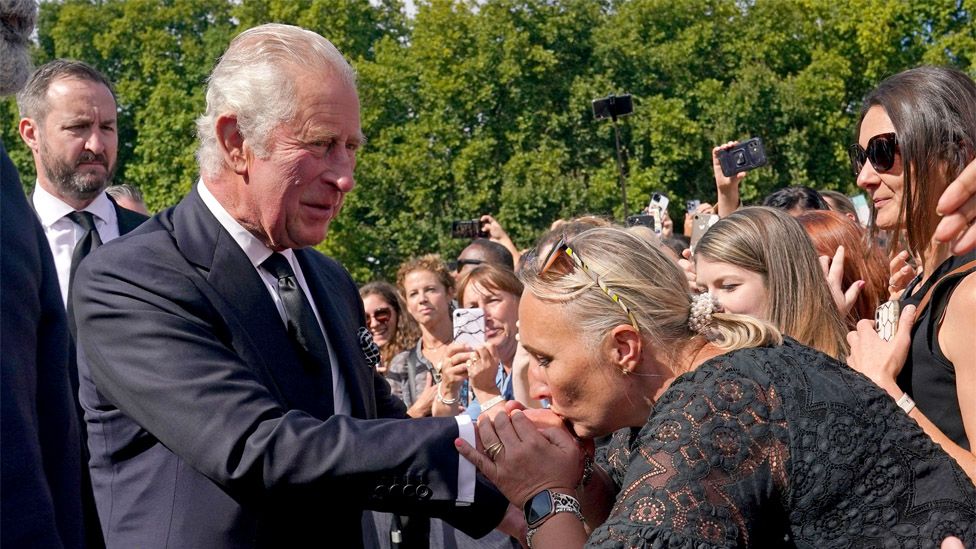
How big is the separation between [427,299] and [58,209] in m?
3.70

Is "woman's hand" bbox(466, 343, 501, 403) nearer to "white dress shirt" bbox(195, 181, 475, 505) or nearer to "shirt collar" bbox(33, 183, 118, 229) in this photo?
"shirt collar" bbox(33, 183, 118, 229)

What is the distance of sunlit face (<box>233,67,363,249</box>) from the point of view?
329cm

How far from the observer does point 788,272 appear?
4602 mm

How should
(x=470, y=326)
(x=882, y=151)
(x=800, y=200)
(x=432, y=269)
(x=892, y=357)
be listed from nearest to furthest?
(x=892, y=357), (x=882, y=151), (x=470, y=326), (x=800, y=200), (x=432, y=269)

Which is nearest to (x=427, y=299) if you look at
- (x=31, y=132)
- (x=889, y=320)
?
(x=31, y=132)

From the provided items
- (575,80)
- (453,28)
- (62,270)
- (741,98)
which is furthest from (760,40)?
(62,270)

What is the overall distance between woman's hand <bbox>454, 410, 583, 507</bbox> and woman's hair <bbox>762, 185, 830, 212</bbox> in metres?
4.57

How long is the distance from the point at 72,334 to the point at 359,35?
142 feet

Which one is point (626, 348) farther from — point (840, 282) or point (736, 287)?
point (840, 282)

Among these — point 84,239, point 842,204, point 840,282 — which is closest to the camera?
point 84,239

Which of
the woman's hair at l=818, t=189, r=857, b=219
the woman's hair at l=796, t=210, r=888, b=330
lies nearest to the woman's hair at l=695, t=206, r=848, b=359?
the woman's hair at l=796, t=210, r=888, b=330

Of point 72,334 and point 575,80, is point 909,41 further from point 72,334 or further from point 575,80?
point 72,334

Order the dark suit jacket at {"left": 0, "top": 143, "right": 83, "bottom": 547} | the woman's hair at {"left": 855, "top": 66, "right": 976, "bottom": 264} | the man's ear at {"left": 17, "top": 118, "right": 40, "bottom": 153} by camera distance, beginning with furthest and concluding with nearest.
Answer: the man's ear at {"left": 17, "top": 118, "right": 40, "bottom": 153} < the woman's hair at {"left": 855, "top": 66, "right": 976, "bottom": 264} < the dark suit jacket at {"left": 0, "top": 143, "right": 83, "bottom": 547}

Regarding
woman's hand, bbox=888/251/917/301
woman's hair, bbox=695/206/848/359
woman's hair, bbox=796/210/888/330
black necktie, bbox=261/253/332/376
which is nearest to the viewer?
black necktie, bbox=261/253/332/376
